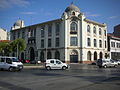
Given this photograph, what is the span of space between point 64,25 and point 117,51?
2911cm

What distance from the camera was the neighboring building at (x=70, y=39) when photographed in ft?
173

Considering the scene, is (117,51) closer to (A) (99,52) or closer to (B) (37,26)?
(A) (99,52)

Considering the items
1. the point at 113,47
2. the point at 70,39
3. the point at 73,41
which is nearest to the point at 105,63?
the point at 73,41

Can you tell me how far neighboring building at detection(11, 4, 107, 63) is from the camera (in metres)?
52.7

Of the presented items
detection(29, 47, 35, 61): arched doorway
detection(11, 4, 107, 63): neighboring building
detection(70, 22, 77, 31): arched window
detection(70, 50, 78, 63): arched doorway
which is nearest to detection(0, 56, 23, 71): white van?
detection(11, 4, 107, 63): neighboring building

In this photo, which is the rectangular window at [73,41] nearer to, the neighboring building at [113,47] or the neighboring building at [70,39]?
the neighboring building at [70,39]

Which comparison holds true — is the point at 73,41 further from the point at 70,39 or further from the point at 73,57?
the point at 73,57

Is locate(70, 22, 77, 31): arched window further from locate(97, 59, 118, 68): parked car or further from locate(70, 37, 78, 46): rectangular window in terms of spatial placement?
locate(97, 59, 118, 68): parked car

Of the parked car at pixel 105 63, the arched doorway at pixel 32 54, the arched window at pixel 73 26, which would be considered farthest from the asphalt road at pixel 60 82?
the arched doorway at pixel 32 54

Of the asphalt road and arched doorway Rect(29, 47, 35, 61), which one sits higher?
arched doorway Rect(29, 47, 35, 61)

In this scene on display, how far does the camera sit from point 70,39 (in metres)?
53.2

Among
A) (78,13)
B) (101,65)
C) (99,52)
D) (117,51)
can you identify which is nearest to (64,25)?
(78,13)

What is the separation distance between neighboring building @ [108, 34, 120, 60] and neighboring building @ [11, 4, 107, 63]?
370 cm

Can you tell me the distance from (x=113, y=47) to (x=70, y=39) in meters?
23.1
